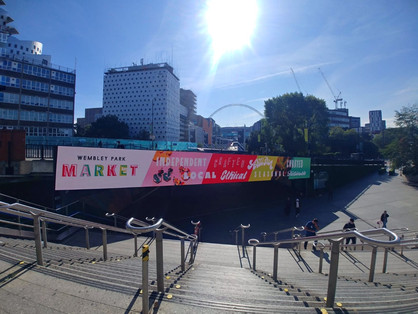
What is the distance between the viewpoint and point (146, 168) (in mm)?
11672

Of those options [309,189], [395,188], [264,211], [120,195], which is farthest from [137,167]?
[395,188]

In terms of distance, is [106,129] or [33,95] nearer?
[33,95]

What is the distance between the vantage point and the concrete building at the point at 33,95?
43.9m

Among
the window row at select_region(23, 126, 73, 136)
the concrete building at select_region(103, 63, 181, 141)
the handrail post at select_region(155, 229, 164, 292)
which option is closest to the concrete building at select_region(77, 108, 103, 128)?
the concrete building at select_region(103, 63, 181, 141)

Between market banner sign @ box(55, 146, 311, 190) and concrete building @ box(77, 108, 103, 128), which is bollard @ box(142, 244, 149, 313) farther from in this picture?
concrete building @ box(77, 108, 103, 128)

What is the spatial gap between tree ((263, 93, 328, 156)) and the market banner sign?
24.6 meters

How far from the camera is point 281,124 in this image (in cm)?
4122

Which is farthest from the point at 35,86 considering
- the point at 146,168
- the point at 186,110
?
the point at 186,110

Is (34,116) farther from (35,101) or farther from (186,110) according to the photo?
(186,110)

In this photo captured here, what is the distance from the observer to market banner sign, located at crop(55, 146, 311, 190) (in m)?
9.80

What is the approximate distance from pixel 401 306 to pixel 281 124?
41.2 metres

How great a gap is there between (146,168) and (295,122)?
117 feet

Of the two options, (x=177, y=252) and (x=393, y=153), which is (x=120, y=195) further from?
(x=393, y=153)

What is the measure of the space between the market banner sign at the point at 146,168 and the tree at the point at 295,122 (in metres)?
24.6
